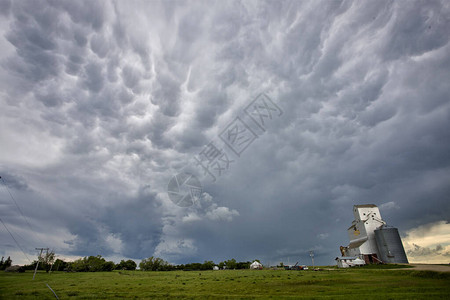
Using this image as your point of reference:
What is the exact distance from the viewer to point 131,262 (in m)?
166

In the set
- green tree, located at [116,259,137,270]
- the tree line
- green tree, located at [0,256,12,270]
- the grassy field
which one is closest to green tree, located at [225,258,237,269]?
the tree line

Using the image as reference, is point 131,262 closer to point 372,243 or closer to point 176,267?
point 176,267

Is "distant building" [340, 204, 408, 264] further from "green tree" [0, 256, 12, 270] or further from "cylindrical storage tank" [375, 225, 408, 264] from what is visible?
"green tree" [0, 256, 12, 270]

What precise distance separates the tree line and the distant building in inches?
2960

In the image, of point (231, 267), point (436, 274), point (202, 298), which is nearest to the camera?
point (202, 298)

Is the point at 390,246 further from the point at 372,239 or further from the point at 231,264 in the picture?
the point at 231,264

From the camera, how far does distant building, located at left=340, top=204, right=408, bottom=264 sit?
286 ft

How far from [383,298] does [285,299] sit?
415 inches

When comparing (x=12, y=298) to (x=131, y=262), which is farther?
(x=131, y=262)

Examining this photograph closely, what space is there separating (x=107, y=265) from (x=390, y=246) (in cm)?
15387

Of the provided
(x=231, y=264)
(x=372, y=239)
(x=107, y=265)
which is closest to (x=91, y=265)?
(x=107, y=265)

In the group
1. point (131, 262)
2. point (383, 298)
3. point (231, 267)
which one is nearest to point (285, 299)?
point (383, 298)

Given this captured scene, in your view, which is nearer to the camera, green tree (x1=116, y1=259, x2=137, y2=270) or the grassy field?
the grassy field

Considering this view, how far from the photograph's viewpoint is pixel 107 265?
465ft
